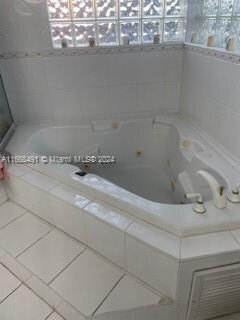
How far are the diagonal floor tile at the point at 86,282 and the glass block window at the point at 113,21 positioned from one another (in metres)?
1.54

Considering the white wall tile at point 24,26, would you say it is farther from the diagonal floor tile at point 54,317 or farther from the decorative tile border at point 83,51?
the diagonal floor tile at point 54,317

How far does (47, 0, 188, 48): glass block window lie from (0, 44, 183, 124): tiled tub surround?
4.0 inches

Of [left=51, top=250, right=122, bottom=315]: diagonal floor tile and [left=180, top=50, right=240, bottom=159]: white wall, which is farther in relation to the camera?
[left=180, top=50, right=240, bottom=159]: white wall

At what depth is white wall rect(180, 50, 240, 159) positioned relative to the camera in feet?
4.40

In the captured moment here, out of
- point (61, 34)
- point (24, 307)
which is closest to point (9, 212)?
point (24, 307)

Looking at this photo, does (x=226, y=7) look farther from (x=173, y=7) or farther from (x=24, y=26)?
(x=24, y=26)

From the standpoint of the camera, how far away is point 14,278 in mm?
1257

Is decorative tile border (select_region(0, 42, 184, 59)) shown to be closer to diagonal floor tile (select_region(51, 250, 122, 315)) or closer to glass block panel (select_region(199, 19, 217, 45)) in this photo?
glass block panel (select_region(199, 19, 217, 45))

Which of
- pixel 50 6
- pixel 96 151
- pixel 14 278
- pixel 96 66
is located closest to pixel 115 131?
pixel 96 151

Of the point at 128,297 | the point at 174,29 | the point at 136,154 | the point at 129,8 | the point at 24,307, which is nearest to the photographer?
the point at 128,297

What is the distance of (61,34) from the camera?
1795 mm

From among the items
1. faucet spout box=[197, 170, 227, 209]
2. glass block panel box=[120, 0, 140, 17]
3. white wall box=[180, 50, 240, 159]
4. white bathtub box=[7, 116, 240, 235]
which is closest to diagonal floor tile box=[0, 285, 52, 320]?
white bathtub box=[7, 116, 240, 235]

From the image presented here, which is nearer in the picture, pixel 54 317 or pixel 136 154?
pixel 54 317

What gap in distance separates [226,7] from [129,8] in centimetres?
68
